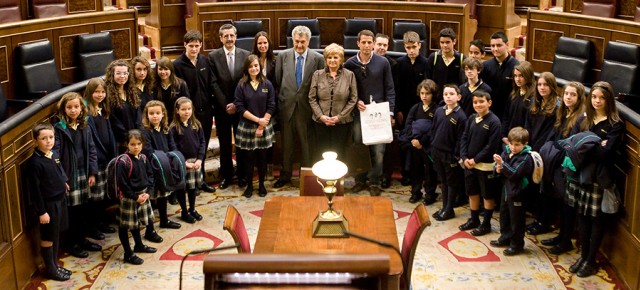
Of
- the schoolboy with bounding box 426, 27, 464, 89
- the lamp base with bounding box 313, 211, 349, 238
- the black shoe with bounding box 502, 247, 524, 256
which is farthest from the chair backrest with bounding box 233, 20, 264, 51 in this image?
the lamp base with bounding box 313, 211, 349, 238

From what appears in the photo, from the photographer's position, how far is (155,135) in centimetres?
588

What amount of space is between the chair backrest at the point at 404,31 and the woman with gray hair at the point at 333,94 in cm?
238

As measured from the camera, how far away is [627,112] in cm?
511

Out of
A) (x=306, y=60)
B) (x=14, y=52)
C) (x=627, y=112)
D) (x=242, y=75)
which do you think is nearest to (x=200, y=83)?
(x=242, y=75)

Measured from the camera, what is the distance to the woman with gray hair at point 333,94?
6.43m

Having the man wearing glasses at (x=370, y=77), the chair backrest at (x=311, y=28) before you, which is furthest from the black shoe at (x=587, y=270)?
the chair backrest at (x=311, y=28)

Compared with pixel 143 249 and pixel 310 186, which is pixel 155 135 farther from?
pixel 310 186

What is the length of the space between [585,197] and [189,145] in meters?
2.95

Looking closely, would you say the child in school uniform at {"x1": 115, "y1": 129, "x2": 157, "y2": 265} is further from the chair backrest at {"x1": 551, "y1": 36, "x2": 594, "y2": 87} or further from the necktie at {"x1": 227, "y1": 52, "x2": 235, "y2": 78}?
the chair backrest at {"x1": 551, "y1": 36, "x2": 594, "y2": 87}

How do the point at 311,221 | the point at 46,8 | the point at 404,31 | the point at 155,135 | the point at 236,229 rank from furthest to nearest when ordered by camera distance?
the point at 404,31, the point at 46,8, the point at 155,135, the point at 311,221, the point at 236,229

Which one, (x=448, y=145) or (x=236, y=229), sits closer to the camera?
(x=236, y=229)

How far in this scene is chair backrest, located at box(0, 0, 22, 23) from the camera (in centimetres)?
776

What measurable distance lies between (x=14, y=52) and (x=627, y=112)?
16.1ft

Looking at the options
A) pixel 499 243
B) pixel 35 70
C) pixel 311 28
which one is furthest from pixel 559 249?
pixel 35 70
